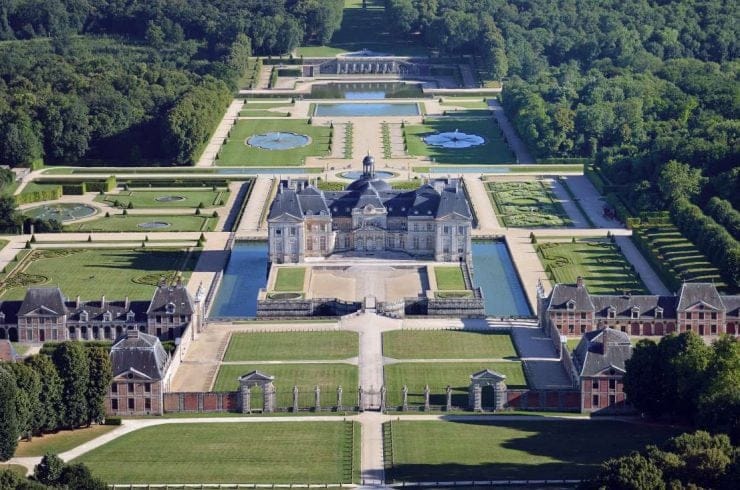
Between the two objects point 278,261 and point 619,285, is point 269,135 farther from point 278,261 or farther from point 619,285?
point 619,285

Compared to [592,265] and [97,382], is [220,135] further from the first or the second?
[97,382]

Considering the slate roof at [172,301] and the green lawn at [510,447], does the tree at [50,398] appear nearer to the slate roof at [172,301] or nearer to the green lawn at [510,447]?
the slate roof at [172,301]

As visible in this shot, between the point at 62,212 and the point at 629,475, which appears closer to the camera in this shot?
the point at 629,475

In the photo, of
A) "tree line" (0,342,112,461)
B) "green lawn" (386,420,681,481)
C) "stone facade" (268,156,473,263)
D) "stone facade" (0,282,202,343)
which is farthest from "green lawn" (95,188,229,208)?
"green lawn" (386,420,681,481)

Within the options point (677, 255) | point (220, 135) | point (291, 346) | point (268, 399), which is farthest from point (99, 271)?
point (220, 135)

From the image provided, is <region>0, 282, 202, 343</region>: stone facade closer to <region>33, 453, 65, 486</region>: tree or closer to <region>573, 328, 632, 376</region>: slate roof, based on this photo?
<region>573, 328, 632, 376</region>: slate roof

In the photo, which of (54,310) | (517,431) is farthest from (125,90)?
(517,431)
